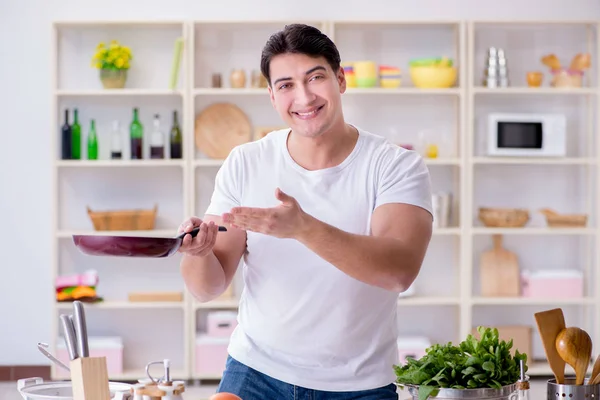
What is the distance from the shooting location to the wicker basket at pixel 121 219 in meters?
5.11

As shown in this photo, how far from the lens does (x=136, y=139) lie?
5.17 meters

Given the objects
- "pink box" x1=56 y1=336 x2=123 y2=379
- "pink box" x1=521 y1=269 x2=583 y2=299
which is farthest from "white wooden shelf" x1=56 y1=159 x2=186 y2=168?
"pink box" x1=521 y1=269 x2=583 y2=299

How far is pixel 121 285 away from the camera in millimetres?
5379

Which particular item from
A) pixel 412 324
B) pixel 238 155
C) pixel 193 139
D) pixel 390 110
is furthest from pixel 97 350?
pixel 238 155

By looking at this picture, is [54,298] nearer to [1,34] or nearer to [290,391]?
[1,34]

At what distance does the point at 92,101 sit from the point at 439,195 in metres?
2.16

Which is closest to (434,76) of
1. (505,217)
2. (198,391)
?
(505,217)

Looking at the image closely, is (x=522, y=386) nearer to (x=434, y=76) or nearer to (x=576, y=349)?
(x=576, y=349)

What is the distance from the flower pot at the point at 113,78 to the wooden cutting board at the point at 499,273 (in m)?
2.40

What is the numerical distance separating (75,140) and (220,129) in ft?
2.80

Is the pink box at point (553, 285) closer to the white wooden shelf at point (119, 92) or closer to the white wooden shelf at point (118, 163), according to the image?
the white wooden shelf at point (118, 163)

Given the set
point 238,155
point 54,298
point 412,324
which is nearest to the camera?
point 238,155

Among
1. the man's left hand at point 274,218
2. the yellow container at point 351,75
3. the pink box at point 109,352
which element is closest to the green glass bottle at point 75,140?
the pink box at point 109,352

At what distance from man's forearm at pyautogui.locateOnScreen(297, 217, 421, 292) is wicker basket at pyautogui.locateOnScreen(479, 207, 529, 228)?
3328 millimetres
